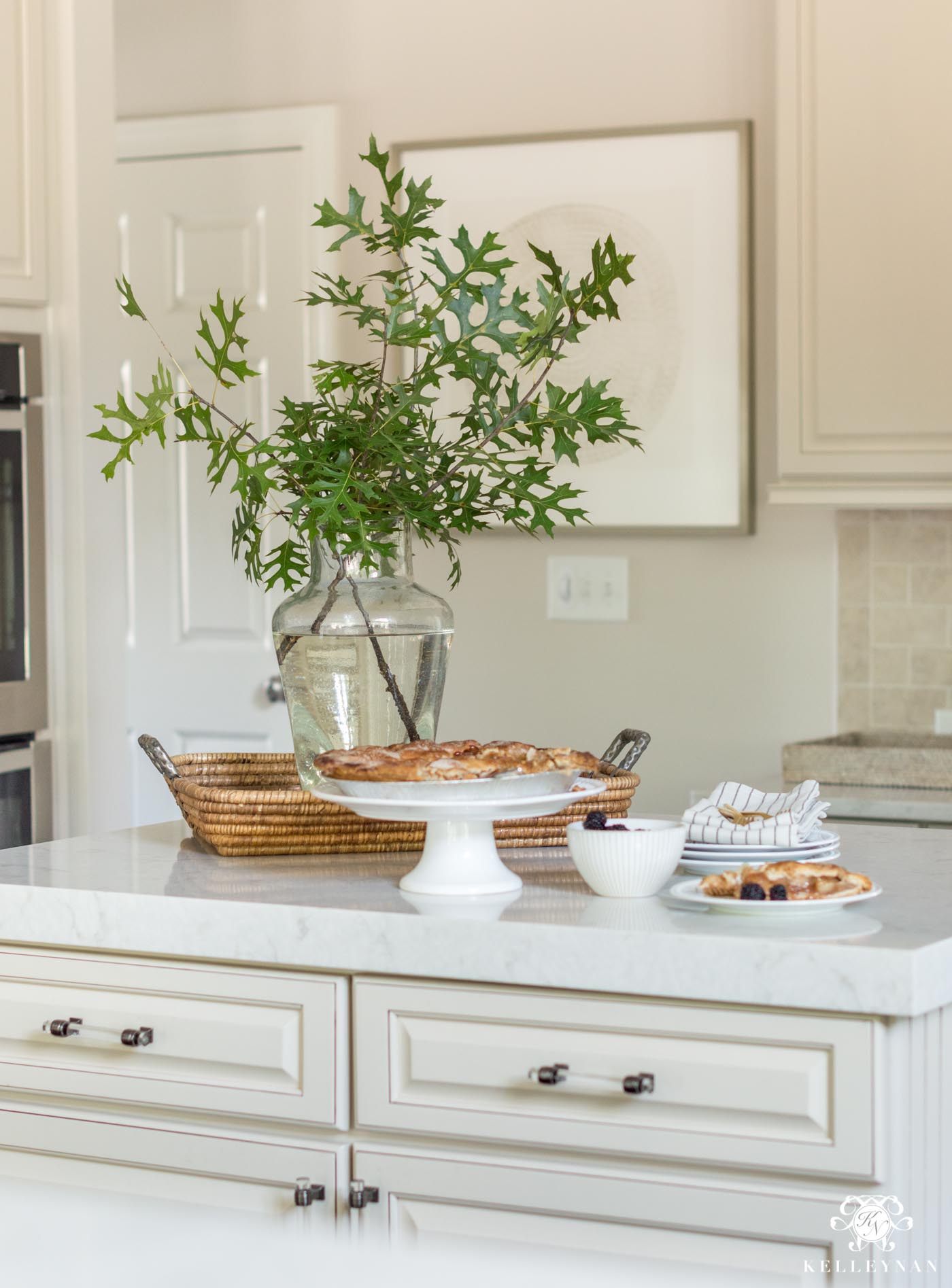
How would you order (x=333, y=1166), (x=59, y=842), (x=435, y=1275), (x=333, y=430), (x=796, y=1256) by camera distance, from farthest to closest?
(x=59, y=842) → (x=333, y=430) → (x=333, y=1166) → (x=796, y=1256) → (x=435, y=1275)

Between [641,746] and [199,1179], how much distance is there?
66 centimetres

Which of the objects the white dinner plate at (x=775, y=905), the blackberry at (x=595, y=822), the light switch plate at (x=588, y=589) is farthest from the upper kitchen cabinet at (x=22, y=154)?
the white dinner plate at (x=775, y=905)

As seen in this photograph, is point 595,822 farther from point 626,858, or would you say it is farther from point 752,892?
point 752,892

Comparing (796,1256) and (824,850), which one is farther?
(824,850)

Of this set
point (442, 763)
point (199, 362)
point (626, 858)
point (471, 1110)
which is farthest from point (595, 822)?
point (199, 362)

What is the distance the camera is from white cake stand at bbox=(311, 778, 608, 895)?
150 centimetres

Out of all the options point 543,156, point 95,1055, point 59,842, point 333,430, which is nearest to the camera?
point 95,1055

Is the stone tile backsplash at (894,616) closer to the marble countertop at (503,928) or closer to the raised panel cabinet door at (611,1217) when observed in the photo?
the marble countertop at (503,928)

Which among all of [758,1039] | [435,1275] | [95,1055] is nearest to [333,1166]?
[95,1055]

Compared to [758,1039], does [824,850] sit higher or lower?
higher

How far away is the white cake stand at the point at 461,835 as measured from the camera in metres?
1.50

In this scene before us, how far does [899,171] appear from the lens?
2912 mm

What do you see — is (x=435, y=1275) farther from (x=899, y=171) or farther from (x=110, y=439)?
(x=899, y=171)

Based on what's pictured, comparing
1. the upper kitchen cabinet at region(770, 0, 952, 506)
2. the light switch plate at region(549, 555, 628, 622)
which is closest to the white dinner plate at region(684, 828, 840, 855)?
the upper kitchen cabinet at region(770, 0, 952, 506)
